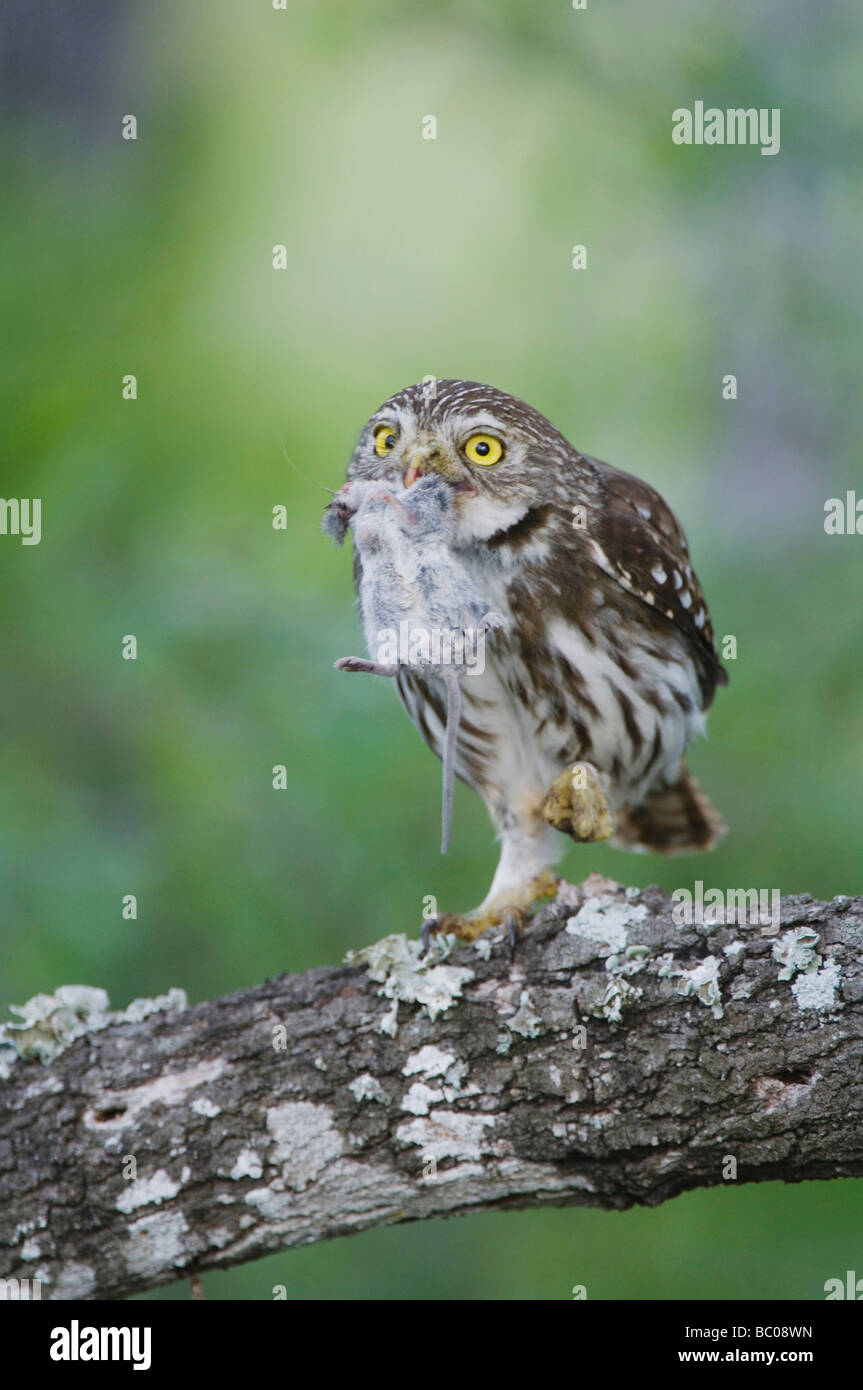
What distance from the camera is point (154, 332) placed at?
5785 mm

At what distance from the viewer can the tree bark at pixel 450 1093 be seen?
9.98 feet

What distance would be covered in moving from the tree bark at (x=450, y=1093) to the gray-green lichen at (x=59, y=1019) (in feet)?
0.14

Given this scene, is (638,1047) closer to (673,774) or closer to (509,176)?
(673,774)

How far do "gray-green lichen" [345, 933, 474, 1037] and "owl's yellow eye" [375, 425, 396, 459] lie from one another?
4.59ft

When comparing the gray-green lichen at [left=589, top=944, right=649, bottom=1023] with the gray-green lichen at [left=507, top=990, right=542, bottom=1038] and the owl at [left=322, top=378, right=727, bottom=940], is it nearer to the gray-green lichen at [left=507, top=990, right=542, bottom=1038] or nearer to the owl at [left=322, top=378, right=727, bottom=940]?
the gray-green lichen at [left=507, top=990, right=542, bottom=1038]

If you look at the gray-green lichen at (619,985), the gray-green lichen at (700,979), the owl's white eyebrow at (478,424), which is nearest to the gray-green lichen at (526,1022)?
the gray-green lichen at (619,985)

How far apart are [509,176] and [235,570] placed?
3.30 metres

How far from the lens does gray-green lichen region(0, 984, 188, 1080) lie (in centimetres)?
350

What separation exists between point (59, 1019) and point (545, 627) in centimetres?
179

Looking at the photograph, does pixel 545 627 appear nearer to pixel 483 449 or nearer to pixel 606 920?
pixel 483 449

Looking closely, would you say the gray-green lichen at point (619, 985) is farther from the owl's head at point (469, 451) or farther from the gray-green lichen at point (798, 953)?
the owl's head at point (469, 451)

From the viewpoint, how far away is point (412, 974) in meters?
3.42

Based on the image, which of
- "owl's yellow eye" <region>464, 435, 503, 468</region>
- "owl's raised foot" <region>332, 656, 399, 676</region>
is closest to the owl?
"owl's yellow eye" <region>464, 435, 503, 468</region>
